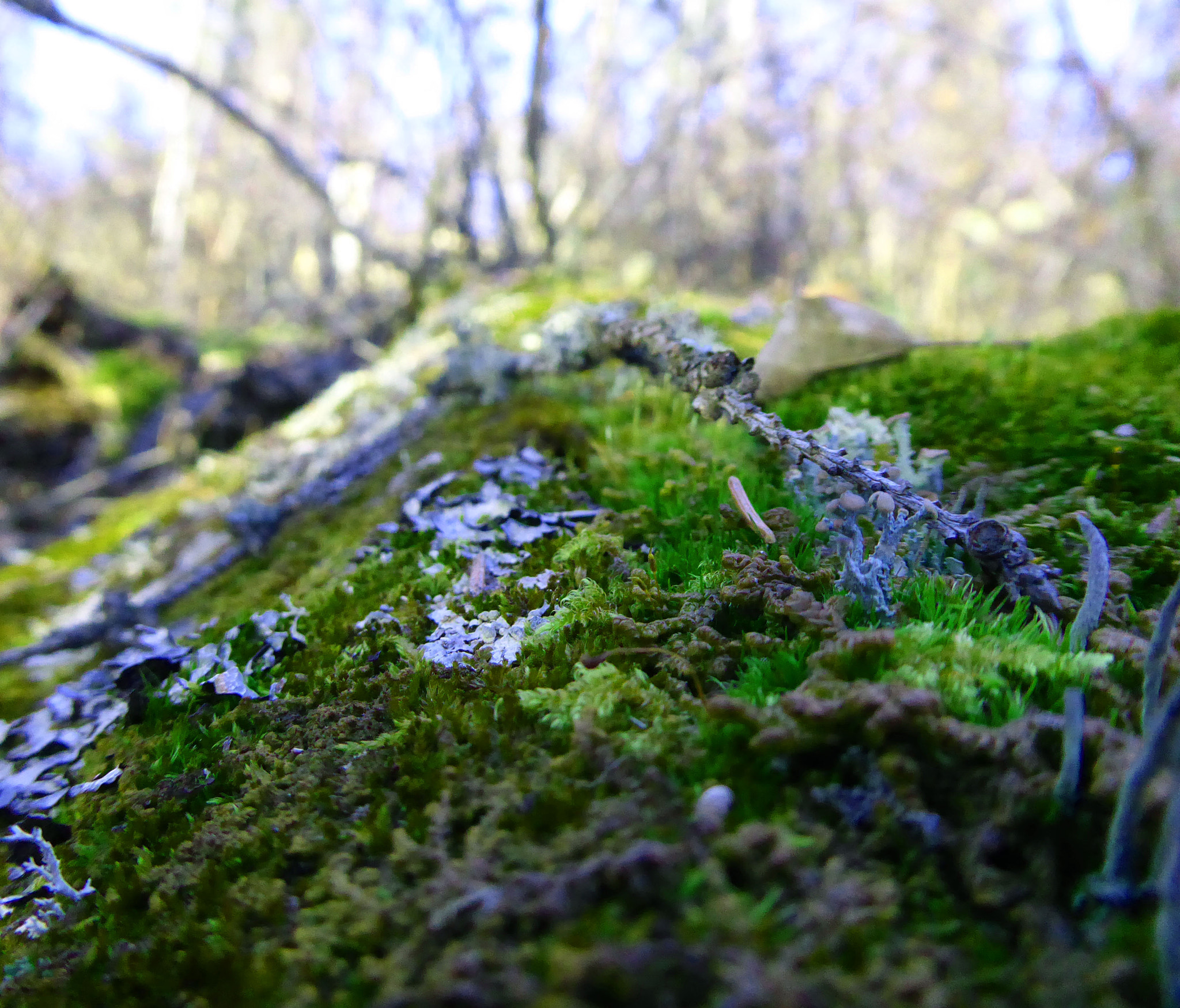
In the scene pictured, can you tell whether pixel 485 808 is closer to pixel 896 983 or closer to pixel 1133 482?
pixel 896 983

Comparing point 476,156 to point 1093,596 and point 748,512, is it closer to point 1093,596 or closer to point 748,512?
point 748,512

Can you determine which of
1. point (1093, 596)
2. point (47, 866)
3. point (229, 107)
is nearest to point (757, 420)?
point (1093, 596)

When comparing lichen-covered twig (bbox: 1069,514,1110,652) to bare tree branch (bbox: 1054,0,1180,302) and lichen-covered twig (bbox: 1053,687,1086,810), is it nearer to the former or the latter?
lichen-covered twig (bbox: 1053,687,1086,810)

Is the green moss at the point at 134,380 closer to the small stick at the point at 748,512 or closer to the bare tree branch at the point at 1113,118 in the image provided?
the small stick at the point at 748,512

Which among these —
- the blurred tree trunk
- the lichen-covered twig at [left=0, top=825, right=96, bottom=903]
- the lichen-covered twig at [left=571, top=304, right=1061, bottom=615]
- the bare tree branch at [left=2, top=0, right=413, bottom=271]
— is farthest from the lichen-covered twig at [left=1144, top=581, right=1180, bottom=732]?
the blurred tree trunk

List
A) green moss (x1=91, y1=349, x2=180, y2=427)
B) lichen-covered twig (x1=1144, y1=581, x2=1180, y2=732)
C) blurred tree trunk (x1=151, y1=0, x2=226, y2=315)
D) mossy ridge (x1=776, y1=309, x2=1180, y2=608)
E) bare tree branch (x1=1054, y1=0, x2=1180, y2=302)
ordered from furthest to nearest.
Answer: blurred tree trunk (x1=151, y1=0, x2=226, y2=315), green moss (x1=91, y1=349, x2=180, y2=427), bare tree branch (x1=1054, y1=0, x2=1180, y2=302), mossy ridge (x1=776, y1=309, x2=1180, y2=608), lichen-covered twig (x1=1144, y1=581, x2=1180, y2=732)

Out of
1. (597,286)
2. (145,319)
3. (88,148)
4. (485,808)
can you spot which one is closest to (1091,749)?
(485,808)
